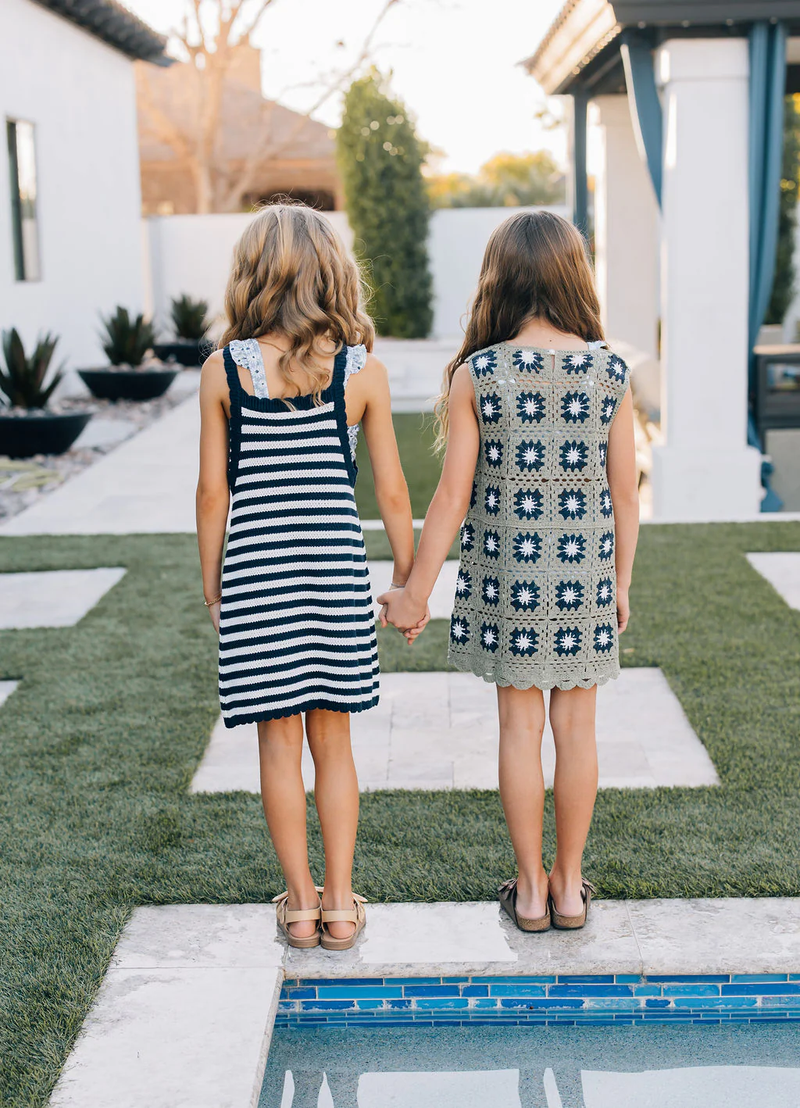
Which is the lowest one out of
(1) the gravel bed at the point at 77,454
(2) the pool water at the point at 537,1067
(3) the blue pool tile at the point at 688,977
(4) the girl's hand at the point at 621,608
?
(2) the pool water at the point at 537,1067

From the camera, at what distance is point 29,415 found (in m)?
8.88

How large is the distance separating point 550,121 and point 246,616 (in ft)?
83.9

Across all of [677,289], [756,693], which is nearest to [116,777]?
[756,693]

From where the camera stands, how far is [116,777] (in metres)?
3.37

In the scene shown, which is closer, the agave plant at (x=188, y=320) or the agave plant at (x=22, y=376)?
the agave plant at (x=22, y=376)

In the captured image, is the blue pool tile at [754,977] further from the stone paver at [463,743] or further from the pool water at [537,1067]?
the stone paver at [463,743]

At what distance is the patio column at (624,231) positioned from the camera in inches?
394

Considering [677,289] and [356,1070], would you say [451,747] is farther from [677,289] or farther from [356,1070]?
[677,289]

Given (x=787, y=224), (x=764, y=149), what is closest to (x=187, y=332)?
Result: (x=787, y=224)

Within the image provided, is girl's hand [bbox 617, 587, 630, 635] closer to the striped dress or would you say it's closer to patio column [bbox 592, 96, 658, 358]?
the striped dress

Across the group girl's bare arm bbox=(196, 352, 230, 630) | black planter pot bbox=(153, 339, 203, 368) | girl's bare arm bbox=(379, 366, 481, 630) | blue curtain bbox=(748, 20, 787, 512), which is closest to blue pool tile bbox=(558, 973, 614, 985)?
girl's bare arm bbox=(379, 366, 481, 630)

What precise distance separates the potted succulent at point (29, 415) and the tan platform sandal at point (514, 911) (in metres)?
7.03

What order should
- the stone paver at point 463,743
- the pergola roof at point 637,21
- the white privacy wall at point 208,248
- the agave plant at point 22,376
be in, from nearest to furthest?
the stone paver at point 463,743, the pergola roof at point 637,21, the agave plant at point 22,376, the white privacy wall at point 208,248

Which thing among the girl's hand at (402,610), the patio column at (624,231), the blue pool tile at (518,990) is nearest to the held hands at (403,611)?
the girl's hand at (402,610)
